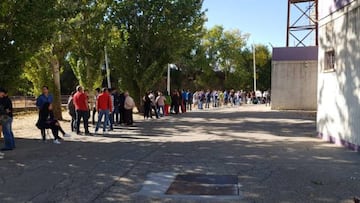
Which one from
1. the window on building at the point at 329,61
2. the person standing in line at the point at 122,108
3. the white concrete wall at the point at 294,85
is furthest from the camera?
the white concrete wall at the point at 294,85

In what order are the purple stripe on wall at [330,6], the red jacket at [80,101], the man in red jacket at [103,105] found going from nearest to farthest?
the purple stripe on wall at [330,6]
the red jacket at [80,101]
the man in red jacket at [103,105]

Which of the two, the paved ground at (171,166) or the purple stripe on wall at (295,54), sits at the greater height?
the purple stripe on wall at (295,54)

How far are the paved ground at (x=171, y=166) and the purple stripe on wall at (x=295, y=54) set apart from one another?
15.9 m

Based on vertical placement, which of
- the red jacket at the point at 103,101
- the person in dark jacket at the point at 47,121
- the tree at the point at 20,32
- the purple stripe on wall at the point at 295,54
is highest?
the purple stripe on wall at the point at 295,54

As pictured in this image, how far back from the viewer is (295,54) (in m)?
29.5

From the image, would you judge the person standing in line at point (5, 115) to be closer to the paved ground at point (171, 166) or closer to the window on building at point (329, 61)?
the paved ground at point (171, 166)

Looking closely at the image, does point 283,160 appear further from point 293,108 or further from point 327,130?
point 293,108

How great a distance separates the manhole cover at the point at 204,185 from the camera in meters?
6.59

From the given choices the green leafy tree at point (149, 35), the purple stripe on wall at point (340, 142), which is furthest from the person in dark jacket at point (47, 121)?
the green leafy tree at point (149, 35)

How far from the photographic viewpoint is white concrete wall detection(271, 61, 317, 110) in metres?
29.3

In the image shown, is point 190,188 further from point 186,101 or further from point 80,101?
point 186,101

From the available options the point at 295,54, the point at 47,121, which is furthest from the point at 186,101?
the point at 47,121

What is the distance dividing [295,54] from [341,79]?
18.5 m

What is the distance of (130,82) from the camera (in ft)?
92.8
